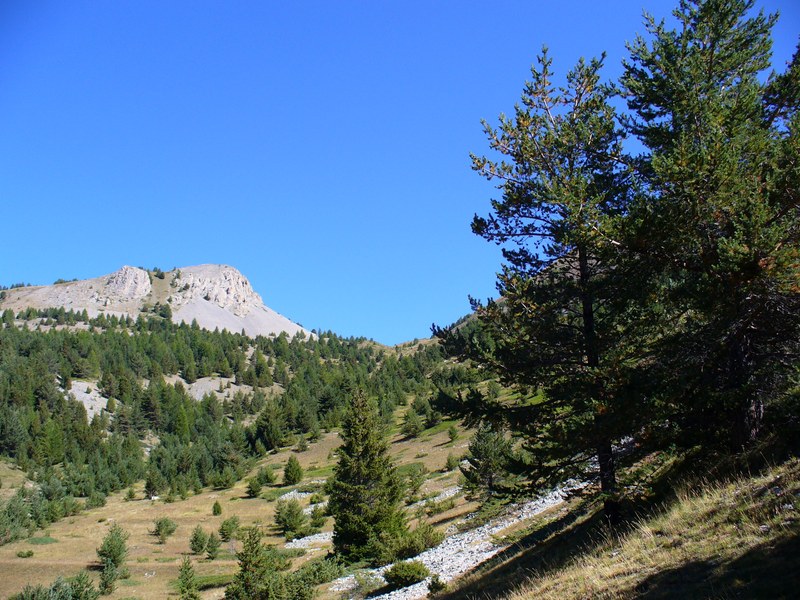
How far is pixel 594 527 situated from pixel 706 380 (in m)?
4.77

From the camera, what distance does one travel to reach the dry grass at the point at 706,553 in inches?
268

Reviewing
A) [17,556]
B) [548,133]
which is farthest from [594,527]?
[17,556]

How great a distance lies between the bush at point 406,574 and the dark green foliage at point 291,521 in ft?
80.6

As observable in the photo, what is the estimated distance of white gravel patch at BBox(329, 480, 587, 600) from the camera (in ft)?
63.0

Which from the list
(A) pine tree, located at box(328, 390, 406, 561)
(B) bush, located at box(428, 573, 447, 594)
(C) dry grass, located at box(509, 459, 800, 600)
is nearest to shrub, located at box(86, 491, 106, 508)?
(A) pine tree, located at box(328, 390, 406, 561)

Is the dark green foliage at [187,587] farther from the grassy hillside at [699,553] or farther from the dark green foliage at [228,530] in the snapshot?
the dark green foliage at [228,530]

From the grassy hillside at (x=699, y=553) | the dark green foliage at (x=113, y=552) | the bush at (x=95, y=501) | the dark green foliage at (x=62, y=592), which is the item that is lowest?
the grassy hillside at (x=699, y=553)

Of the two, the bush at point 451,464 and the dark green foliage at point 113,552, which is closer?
the dark green foliage at point 113,552

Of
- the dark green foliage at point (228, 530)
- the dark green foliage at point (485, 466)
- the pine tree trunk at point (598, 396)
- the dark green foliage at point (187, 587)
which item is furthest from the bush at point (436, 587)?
the dark green foliage at point (228, 530)

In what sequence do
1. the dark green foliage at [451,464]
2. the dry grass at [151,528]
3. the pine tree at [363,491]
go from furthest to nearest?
the dark green foliage at [451,464]
the dry grass at [151,528]
the pine tree at [363,491]

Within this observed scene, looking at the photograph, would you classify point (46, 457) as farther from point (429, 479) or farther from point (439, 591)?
point (439, 591)

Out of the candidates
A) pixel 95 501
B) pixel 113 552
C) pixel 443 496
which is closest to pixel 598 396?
pixel 443 496

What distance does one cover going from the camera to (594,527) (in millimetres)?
13781

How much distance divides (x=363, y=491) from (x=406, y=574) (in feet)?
33.1
